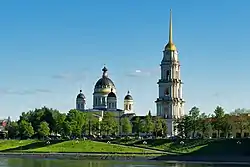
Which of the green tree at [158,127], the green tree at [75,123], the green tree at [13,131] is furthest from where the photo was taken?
the green tree at [158,127]

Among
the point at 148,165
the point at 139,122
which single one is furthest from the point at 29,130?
Result: the point at 148,165

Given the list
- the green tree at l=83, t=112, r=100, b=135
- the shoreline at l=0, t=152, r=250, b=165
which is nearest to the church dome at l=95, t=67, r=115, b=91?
the green tree at l=83, t=112, r=100, b=135

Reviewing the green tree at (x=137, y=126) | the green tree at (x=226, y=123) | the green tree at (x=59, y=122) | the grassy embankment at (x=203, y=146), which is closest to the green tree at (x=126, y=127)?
the green tree at (x=137, y=126)

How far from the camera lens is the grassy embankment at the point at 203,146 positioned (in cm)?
8175

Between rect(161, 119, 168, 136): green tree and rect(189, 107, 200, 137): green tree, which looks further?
rect(161, 119, 168, 136): green tree

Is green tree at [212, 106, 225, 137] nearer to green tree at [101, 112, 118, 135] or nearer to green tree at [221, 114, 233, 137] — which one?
green tree at [221, 114, 233, 137]

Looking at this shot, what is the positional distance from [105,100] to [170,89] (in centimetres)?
2336

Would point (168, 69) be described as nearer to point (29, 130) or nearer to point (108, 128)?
point (108, 128)

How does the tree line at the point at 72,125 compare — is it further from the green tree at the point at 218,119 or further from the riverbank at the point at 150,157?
the riverbank at the point at 150,157

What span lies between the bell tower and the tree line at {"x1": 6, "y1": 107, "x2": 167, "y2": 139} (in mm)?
5094

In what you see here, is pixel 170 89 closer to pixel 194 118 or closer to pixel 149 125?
pixel 149 125

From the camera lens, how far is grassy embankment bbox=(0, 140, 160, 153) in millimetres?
87250

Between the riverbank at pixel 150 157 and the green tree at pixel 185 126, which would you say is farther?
the green tree at pixel 185 126

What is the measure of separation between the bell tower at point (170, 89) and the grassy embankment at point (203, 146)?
1353 inches
